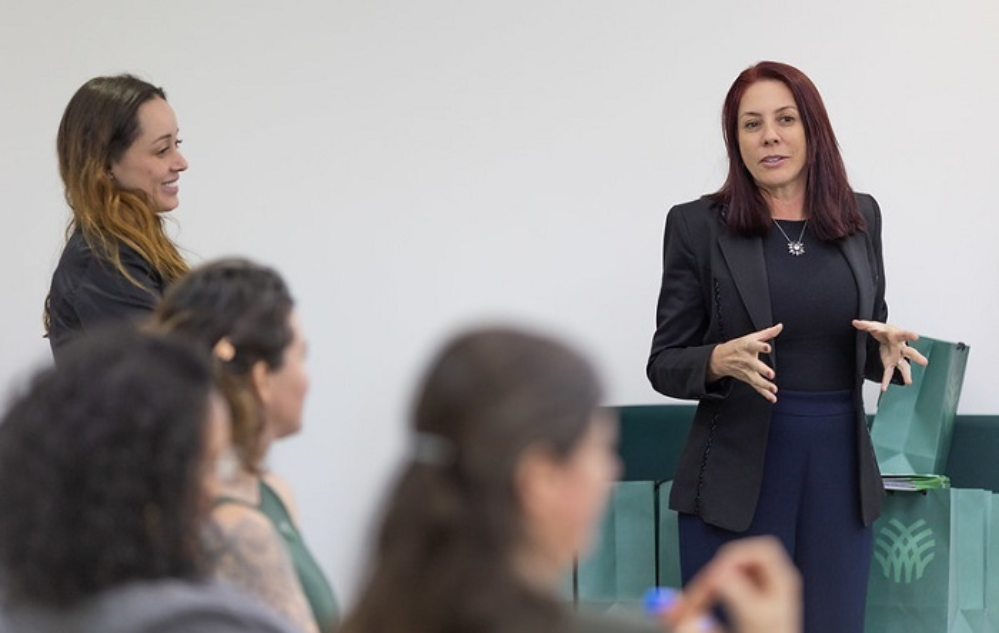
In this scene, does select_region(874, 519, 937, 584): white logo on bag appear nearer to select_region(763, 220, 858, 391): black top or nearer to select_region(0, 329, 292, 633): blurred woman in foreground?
select_region(763, 220, 858, 391): black top

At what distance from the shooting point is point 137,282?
2.78m

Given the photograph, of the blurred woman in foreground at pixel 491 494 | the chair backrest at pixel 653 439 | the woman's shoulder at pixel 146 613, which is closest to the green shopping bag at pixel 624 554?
the chair backrest at pixel 653 439

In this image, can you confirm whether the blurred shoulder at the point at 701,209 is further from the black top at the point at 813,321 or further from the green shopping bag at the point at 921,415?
the green shopping bag at the point at 921,415

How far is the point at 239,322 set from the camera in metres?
1.99

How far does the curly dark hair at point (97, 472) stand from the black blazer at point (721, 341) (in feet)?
6.16

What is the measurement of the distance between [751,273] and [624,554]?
1.09 meters

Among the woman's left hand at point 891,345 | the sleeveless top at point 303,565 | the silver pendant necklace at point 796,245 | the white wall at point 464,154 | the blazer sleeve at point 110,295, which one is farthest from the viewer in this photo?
the white wall at point 464,154

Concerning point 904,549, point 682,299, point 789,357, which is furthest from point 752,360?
point 904,549

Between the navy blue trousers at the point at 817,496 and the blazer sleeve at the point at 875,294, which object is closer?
the navy blue trousers at the point at 817,496

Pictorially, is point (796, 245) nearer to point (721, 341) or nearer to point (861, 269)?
point (861, 269)

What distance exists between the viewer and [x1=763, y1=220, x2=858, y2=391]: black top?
10.4 feet

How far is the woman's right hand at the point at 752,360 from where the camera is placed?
9.89 ft

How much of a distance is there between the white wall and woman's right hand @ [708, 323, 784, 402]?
3.95 feet

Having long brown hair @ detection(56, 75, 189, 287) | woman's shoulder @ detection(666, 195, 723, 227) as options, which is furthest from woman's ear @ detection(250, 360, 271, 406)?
woman's shoulder @ detection(666, 195, 723, 227)
